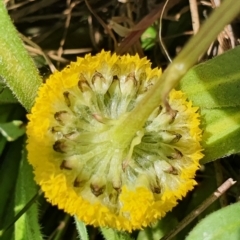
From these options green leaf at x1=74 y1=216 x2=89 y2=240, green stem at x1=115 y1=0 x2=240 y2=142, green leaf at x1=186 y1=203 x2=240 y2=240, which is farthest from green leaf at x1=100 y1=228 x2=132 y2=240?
green stem at x1=115 y1=0 x2=240 y2=142

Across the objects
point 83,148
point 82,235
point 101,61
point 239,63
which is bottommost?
point 82,235

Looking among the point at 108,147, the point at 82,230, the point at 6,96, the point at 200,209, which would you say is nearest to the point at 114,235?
the point at 82,230

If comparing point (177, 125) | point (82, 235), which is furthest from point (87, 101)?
point (82, 235)

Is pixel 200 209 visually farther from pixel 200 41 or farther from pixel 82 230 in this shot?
pixel 200 41

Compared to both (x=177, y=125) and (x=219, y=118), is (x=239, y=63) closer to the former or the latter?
(x=219, y=118)

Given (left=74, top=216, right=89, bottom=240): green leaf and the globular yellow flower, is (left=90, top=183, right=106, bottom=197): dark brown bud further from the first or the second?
(left=74, top=216, right=89, bottom=240): green leaf

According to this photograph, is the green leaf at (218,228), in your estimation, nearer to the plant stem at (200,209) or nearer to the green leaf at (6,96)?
the plant stem at (200,209)
